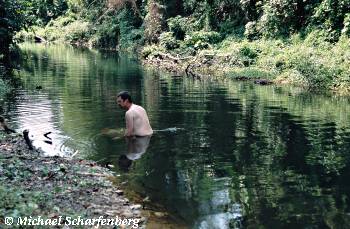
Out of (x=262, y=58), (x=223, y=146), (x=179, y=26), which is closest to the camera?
(x=223, y=146)

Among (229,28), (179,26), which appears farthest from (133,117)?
(179,26)

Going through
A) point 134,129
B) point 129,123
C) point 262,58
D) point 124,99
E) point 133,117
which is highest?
point 262,58

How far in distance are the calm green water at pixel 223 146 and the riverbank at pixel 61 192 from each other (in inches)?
28.4

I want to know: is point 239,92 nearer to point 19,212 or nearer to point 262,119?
point 262,119

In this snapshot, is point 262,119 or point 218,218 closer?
point 218,218

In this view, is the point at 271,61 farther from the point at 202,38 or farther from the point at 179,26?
the point at 179,26

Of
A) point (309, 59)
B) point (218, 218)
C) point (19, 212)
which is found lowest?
point (218, 218)

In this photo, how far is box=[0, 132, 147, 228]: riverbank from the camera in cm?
695

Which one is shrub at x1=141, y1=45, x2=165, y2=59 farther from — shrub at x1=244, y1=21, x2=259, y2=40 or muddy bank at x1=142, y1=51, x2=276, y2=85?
shrub at x1=244, y1=21, x2=259, y2=40

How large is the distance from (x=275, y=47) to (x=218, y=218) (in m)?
25.3

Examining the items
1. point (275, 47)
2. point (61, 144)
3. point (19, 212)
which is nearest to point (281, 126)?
point (61, 144)

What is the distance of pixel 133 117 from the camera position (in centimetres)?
1295

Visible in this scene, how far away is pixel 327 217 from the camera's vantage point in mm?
8086

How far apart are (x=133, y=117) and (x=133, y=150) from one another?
907 mm
